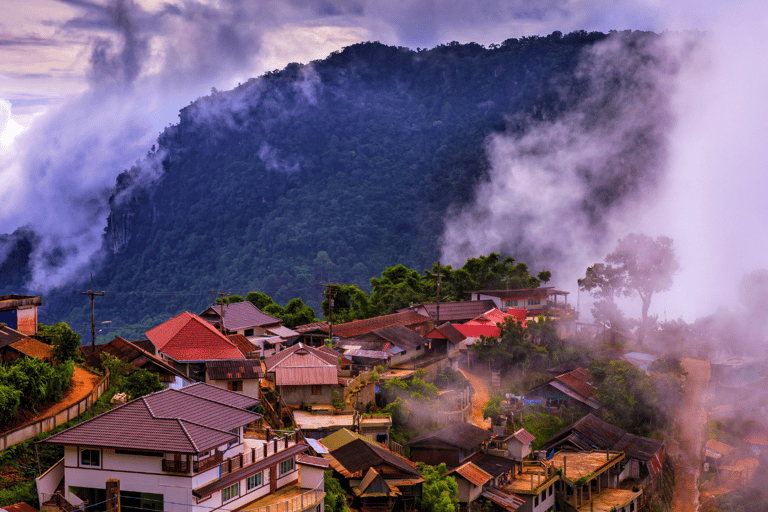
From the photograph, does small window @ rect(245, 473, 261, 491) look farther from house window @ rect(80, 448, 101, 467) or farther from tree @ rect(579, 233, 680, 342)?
tree @ rect(579, 233, 680, 342)

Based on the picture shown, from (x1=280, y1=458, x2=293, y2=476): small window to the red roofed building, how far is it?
1250cm

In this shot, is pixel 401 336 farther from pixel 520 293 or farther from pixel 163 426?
pixel 163 426

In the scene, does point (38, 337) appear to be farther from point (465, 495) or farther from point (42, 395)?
point (465, 495)

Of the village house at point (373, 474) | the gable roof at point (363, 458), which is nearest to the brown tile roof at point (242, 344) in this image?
the village house at point (373, 474)

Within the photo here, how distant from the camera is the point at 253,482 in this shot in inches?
798

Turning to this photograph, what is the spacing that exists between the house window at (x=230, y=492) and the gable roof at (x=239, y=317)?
23886 mm

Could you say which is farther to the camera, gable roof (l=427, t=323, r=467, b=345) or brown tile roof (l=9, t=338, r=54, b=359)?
gable roof (l=427, t=323, r=467, b=345)

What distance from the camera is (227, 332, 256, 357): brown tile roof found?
1515 inches

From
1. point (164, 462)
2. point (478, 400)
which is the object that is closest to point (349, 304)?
point (478, 400)

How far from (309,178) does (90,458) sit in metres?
89.4

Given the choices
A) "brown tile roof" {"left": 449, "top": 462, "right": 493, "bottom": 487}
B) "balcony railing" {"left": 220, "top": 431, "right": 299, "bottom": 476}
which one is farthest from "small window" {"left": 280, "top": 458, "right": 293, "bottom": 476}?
"brown tile roof" {"left": 449, "top": 462, "right": 493, "bottom": 487}

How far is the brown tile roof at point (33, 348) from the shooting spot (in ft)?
90.5

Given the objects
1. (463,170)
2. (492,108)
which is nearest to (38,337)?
(463,170)

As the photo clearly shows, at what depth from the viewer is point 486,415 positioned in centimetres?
3662
